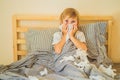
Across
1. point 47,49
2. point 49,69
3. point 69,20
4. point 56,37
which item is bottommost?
point 49,69

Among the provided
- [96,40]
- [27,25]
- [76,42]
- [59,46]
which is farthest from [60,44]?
[27,25]

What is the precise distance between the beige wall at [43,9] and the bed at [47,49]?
7 centimetres

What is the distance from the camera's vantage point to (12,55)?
212cm

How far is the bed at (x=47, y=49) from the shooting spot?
5.19ft

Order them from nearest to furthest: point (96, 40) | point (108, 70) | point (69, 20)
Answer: point (108, 70), point (69, 20), point (96, 40)

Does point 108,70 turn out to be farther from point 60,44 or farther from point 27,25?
point 27,25

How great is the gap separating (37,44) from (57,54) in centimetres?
22

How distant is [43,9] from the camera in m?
2.04

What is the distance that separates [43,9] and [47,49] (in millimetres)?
419

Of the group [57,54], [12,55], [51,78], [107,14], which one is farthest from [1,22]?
[107,14]

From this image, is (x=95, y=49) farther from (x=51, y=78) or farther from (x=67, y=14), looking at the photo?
(x=51, y=78)

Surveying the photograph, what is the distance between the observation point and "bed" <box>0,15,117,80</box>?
1.58 m

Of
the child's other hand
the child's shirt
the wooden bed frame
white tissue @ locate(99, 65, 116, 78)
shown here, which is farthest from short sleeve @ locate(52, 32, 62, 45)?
white tissue @ locate(99, 65, 116, 78)

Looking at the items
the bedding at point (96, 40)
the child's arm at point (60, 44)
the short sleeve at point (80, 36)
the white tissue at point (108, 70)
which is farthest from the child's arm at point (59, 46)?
the white tissue at point (108, 70)
